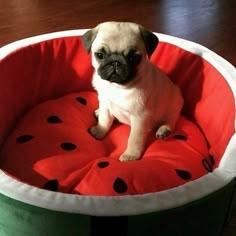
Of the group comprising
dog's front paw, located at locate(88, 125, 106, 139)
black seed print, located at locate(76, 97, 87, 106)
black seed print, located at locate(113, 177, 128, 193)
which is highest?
black seed print, located at locate(113, 177, 128, 193)

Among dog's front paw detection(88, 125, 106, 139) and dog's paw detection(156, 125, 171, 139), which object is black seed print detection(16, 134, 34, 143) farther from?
dog's paw detection(156, 125, 171, 139)

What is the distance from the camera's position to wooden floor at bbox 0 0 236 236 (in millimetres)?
2508

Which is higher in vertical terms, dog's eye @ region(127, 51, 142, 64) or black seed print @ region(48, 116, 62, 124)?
dog's eye @ region(127, 51, 142, 64)

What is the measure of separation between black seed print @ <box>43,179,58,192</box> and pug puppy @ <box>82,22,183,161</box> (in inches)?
9.4

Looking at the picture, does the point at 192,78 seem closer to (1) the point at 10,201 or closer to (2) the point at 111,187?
(2) the point at 111,187

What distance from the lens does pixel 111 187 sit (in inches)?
49.1

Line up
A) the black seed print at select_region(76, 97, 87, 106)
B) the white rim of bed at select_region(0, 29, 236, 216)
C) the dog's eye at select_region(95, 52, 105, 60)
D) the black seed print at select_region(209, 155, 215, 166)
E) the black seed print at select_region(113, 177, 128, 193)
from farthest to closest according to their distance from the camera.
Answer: the black seed print at select_region(76, 97, 87, 106) → the black seed print at select_region(209, 155, 215, 166) → the dog's eye at select_region(95, 52, 105, 60) → the black seed print at select_region(113, 177, 128, 193) → the white rim of bed at select_region(0, 29, 236, 216)

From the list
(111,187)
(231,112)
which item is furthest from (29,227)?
(231,112)

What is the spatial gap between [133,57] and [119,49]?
49mm

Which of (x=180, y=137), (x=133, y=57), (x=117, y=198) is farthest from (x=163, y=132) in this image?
(x=117, y=198)

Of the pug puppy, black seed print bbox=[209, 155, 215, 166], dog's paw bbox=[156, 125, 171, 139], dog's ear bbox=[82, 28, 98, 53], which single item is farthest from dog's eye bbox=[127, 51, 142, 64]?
black seed print bbox=[209, 155, 215, 166]

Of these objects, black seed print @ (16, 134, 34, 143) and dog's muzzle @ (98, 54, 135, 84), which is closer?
dog's muzzle @ (98, 54, 135, 84)

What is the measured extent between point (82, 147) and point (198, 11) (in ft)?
5.33

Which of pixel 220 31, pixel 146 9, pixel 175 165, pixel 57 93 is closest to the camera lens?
pixel 175 165
